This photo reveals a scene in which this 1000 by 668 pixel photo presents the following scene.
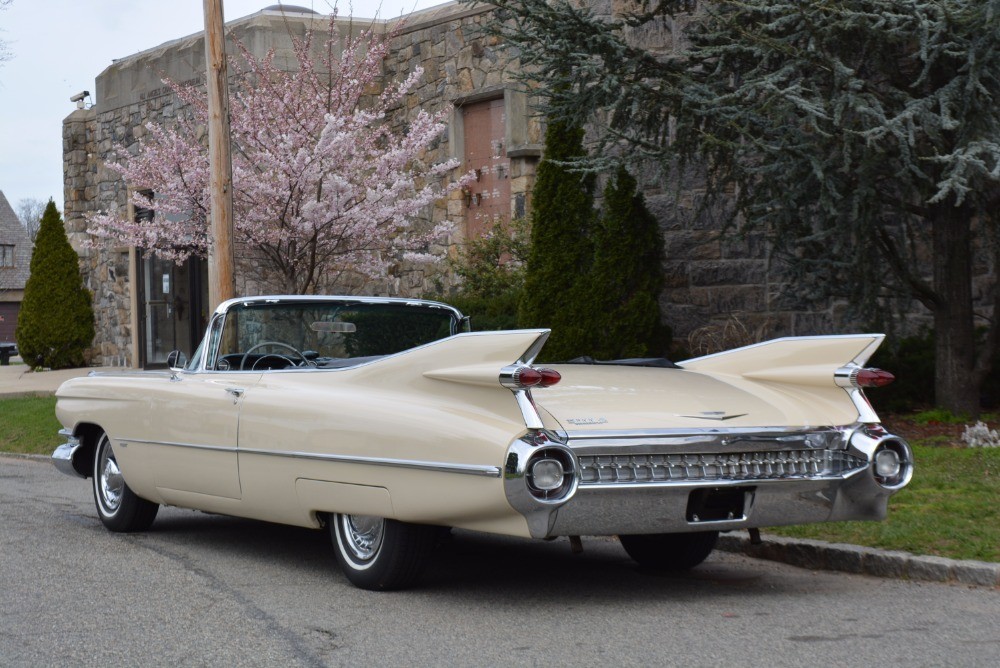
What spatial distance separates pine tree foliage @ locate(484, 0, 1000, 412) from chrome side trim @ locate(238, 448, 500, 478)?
4893 millimetres

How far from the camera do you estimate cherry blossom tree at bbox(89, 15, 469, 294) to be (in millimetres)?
14731

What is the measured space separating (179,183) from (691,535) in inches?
407

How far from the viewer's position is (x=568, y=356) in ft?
42.3

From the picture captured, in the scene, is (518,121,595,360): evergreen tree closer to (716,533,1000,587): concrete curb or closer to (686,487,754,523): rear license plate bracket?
(716,533,1000,587): concrete curb

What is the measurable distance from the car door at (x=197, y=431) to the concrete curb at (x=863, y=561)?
2.73 meters

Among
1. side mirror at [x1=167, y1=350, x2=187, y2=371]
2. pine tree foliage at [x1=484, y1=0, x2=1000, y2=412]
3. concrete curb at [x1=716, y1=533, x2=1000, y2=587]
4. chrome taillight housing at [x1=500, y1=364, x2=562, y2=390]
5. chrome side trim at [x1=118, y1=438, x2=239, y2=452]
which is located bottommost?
concrete curb at [x1=716, y1=533, x2=1000, y2=587]

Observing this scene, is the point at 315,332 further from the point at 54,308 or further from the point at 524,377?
the point at 54,308

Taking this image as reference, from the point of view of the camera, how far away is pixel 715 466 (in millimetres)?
5387

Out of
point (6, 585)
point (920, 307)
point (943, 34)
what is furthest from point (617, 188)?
point (6, 585)

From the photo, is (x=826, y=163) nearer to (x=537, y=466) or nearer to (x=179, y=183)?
(x=537, y=466)

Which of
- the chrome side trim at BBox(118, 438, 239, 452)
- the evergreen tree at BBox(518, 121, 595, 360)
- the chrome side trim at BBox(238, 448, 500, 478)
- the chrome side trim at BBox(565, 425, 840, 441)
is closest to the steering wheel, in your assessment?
the chrome side trim at BBox(118, 438, 239, 452)

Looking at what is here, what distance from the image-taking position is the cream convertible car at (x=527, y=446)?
5.14 meters

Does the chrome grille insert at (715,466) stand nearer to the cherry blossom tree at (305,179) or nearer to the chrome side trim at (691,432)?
the chrome side trim at (691,432)

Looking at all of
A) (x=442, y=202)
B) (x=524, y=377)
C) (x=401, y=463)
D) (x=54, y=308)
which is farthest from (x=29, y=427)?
(x=524, y=377)
